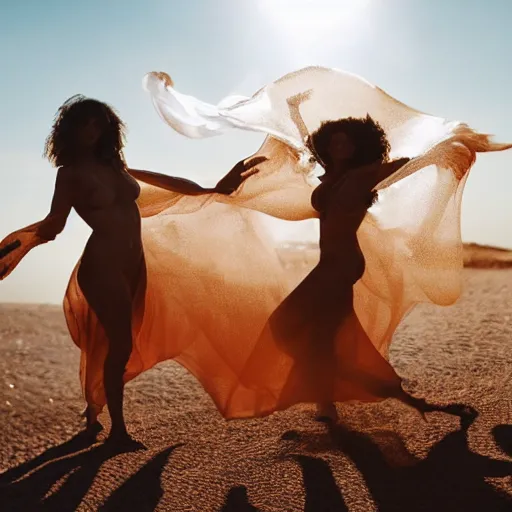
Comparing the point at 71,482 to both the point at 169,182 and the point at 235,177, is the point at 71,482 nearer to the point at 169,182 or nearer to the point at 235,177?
the point at 169,182

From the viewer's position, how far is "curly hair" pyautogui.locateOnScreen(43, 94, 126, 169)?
12.7 ft

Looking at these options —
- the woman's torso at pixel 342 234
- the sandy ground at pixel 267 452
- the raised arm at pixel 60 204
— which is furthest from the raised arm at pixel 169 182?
the sandy ground at pixel 267 452

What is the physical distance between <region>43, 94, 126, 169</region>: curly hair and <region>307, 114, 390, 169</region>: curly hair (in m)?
1.23

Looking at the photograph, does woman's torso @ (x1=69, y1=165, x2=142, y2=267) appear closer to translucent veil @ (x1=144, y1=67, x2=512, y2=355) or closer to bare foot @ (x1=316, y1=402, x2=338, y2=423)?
translucent veil @ (x1=144, y1=67, x2=512, y2=355)

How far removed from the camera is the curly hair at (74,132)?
3.86m

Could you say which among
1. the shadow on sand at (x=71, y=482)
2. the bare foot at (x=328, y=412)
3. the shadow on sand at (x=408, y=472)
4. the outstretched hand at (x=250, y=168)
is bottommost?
the shadow on sand at (x=71, y=482)

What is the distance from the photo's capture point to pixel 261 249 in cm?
452

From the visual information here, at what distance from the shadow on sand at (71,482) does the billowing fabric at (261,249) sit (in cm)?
51

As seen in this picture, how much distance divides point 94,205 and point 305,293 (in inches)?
52.1

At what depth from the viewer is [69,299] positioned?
4320 mm

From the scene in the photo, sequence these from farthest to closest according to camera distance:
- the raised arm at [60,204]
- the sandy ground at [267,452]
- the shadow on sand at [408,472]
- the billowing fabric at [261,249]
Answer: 1. the billowing fabric at [261,249]
2. the raised arm at [60,204]
3. the sandy ground at [267,452]
4. the shadow on sand at [408,472]

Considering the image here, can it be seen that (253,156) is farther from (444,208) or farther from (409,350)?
(409,350)

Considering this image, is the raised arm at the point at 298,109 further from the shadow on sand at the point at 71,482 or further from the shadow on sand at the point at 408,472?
the shadow on sand at the point at 71,482

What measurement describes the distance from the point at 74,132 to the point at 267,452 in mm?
2129
